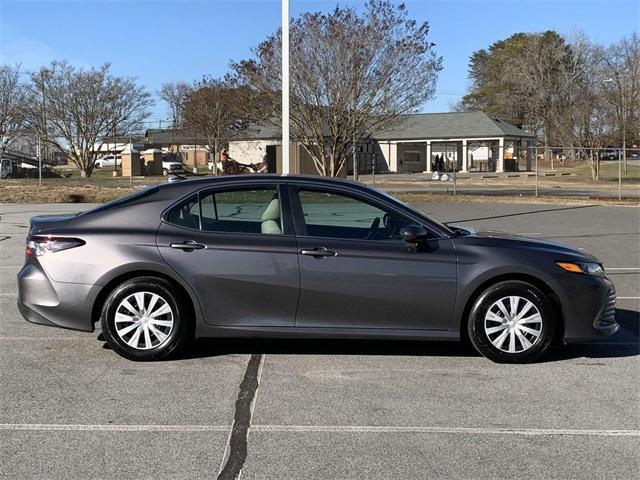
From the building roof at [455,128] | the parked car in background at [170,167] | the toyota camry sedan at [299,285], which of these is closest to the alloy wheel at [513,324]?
the toyota camry sedan at [299,285]

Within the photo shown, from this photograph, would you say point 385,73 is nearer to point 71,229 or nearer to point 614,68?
point 71,229

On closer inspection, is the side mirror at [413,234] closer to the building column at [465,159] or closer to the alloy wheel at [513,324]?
the alloy wheel at [513,324]

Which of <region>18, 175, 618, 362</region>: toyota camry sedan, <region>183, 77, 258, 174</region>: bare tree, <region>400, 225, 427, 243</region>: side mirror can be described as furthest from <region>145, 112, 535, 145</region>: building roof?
<region>400, 225, 427, 243</region>: side mirror

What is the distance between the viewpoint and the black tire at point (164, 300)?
561cm

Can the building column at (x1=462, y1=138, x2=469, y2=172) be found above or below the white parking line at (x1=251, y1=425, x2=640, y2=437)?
above

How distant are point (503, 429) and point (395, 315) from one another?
1.50 meters

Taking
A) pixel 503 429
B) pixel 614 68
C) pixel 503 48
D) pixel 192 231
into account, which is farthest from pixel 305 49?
pixel 503 48

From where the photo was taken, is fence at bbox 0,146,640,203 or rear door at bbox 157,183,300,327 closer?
rear door at bbox 157,183,300,327

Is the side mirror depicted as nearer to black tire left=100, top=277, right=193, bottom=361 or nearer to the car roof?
the car roof

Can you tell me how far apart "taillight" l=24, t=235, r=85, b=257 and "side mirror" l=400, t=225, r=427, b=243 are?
104 inches

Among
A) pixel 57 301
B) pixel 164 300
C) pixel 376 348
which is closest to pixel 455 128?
pixel 376 348

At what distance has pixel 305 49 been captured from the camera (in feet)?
80.3

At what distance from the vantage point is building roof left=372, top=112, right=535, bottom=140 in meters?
62.4

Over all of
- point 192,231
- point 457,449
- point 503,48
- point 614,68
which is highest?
point 503,48
